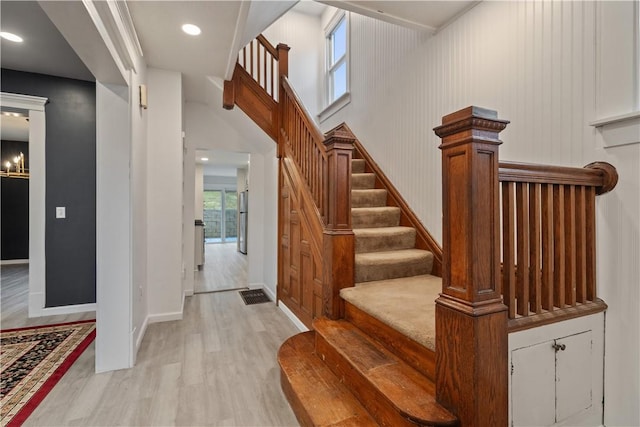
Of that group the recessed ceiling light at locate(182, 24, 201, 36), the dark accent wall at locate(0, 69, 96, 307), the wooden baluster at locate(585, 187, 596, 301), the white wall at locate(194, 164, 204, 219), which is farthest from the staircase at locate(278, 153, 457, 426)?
the white wall at locate(194, 164, 204, 219)

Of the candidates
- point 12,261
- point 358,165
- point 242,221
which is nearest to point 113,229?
point 358,165

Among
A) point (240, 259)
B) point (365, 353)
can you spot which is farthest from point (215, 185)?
point (365, 353)

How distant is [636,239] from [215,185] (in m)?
12.1

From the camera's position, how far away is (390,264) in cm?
237

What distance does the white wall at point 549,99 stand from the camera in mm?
1403

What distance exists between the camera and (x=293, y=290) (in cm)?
Answer: 326

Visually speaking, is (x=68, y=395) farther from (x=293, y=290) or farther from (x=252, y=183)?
(x=252, y=183)

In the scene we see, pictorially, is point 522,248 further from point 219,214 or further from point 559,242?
point 219,214

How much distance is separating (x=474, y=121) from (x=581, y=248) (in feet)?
3.20

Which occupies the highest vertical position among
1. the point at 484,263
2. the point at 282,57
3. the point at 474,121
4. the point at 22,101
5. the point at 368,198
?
the point at 282,57

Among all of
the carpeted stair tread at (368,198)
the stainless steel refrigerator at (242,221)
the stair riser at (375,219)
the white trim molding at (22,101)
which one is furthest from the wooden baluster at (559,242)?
the stainless steel refrigerator at (242,221)

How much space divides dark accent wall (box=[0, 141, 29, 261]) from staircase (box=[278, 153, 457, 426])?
7.65 metres

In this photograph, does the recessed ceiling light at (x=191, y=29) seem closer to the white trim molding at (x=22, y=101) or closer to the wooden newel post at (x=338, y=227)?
the wooden newel post at (x=338, y=227)

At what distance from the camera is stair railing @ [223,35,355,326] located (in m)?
2.21
